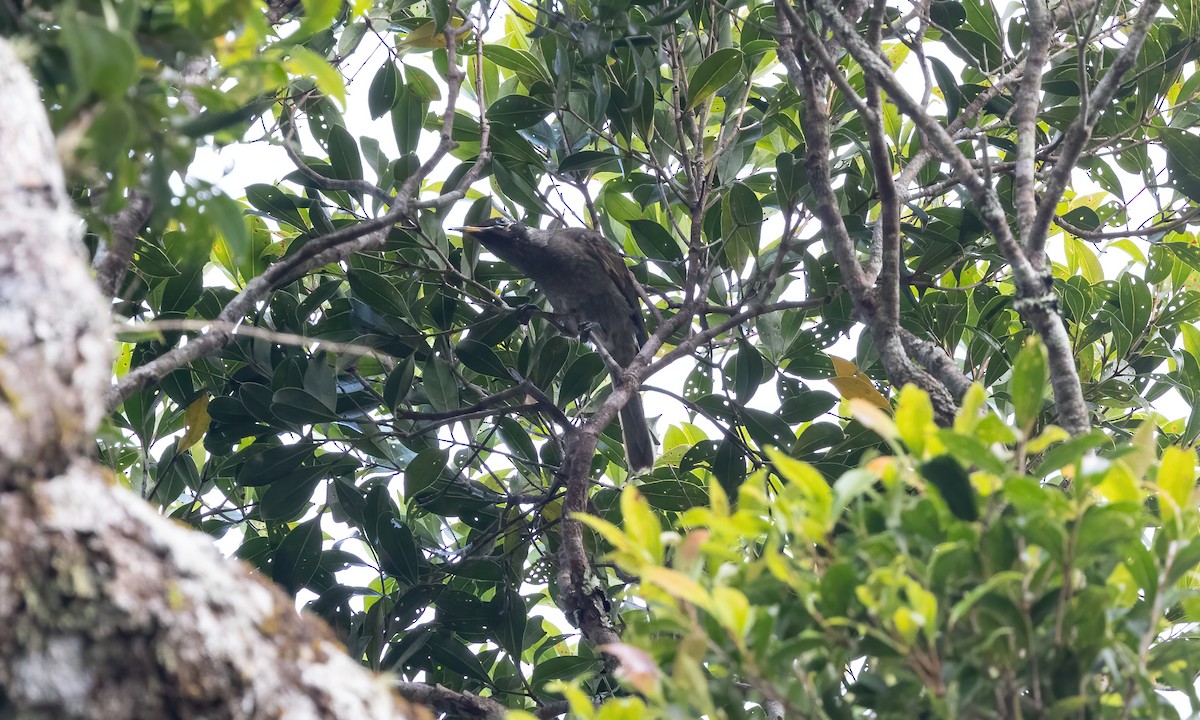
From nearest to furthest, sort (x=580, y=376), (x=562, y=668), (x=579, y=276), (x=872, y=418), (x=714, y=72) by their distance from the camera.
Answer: (x=872, y=418) → (x=714, y=72) → (x=562, y=668) → (x=580, y=376) → (x=579, y=276)

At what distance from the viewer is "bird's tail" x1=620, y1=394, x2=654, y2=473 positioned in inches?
171

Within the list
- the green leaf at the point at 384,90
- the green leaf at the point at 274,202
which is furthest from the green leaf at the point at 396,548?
the green leaf at the point at 384,90

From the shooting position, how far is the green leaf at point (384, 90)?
150 inches

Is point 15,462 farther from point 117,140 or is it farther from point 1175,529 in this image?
point 1175,529

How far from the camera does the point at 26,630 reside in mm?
943

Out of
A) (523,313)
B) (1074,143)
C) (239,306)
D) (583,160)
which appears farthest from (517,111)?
(1074,143)

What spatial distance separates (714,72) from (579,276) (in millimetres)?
2639

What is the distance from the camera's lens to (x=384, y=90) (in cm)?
384

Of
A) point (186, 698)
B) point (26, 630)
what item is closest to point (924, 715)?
point (186, 698)

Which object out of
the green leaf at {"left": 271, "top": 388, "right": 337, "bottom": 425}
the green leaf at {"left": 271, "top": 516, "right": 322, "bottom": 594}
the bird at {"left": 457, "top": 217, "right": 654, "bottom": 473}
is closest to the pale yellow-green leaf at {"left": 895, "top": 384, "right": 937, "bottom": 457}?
the green leaf at {"left": 271, "top": 388, "right": 337, "bottom": 425}

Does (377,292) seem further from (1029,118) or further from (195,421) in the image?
(1029,118)

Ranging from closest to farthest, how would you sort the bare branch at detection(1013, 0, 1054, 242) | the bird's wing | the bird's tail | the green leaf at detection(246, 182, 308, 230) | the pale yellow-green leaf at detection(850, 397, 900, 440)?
the pale yellow-green leaf at detection(850, 397, 900, 440) → the bare branch at detection(1013, 0, 1054, 242) → the green leaf at detection(246, 182, 308, 230) → the bird's tail → the bird's wing

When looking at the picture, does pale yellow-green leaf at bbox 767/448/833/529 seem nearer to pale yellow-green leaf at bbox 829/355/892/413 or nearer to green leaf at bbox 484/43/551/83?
pale yellow-green leaf at bbox 829/355/892/413

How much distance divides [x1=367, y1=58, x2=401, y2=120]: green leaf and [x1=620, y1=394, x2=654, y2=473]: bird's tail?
1.59 m
